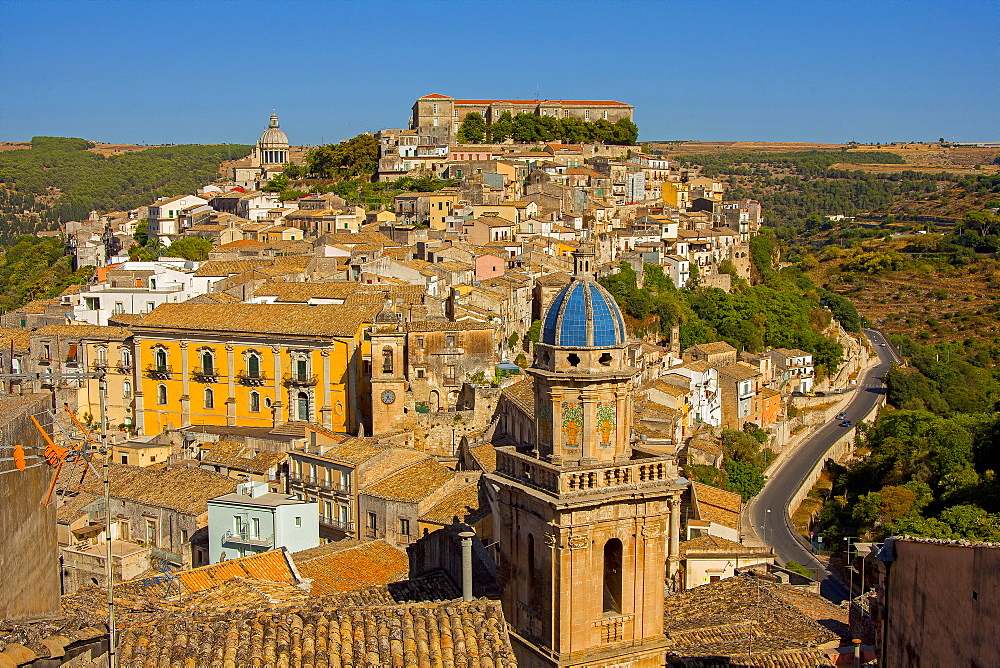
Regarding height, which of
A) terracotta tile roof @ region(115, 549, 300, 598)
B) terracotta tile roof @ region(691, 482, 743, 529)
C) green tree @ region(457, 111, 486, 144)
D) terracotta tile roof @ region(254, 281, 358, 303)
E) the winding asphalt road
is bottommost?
the winding asphalt road

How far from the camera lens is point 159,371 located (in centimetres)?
3591

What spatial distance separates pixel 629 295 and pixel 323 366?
63.8ft

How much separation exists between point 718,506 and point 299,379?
1315 cm

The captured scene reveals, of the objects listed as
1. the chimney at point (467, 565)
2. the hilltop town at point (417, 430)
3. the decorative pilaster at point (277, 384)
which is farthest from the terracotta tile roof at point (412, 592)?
the decorative pilaster at point (277, 384)

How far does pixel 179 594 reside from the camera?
51.5ft

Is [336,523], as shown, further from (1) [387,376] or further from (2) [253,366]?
(2) [253,366]

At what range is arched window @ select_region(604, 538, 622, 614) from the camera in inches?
498

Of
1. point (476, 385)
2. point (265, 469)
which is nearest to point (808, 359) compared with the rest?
point (476, 385)

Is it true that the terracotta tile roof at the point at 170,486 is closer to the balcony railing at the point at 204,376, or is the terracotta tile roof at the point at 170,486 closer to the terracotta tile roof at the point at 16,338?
the balcony railing at the point at 204,376

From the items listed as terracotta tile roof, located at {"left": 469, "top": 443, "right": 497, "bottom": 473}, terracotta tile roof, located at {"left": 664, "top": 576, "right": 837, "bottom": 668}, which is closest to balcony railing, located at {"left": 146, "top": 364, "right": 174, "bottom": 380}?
terracotta tile roof, located at {"left": 469, "top": 443, "right": 497, "bottom": 473}

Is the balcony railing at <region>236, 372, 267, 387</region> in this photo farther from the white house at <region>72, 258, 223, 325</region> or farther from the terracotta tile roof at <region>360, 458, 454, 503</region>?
the terracotta tile roof at <region>360, 458, 454, 503</region>

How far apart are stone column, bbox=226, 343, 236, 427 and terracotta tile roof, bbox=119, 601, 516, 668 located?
24.8 meters

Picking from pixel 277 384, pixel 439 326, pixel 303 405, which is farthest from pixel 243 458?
pixel 439 326

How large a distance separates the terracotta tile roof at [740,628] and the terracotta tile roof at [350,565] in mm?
4978
